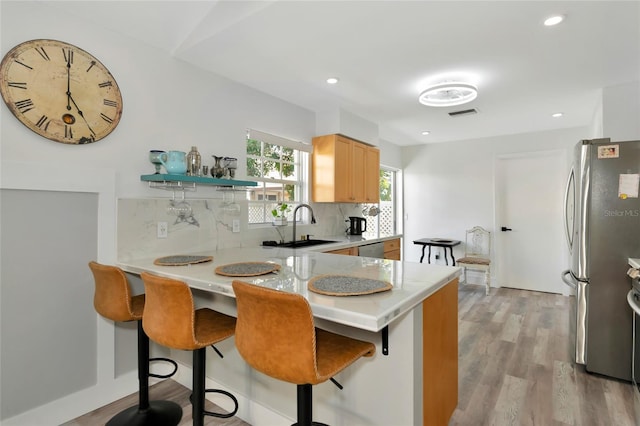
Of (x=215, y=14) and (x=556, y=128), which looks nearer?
(x=215, y=14)

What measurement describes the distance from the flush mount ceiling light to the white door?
251 centimetres

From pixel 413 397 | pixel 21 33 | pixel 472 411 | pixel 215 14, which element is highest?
pixel 215 14

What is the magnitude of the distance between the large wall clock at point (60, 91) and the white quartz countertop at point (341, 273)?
3.02 feet

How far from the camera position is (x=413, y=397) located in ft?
4.50

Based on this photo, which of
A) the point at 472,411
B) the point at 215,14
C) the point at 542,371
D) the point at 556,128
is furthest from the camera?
the point at 556,128

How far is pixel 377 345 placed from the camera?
1.46 meters

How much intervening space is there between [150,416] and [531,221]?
213 inches

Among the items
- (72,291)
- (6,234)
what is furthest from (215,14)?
(72,291)

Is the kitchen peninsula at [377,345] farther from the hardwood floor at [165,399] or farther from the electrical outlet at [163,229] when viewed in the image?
the electrical outlet at [163,229]

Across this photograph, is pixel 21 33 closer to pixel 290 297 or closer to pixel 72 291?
pixel 72 291

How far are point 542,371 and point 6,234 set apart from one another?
12.1 feet

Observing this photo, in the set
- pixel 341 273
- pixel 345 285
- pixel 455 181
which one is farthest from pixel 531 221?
pixel 345 285

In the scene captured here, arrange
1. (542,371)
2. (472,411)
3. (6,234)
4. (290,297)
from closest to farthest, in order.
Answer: (290,297), (6,234), (472,411), (542,371)

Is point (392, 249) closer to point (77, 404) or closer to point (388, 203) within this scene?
point (388, 203)
